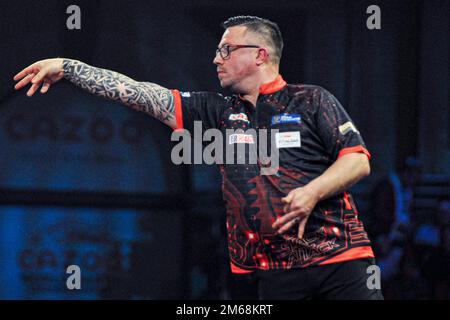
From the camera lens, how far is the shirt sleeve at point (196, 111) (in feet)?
9.55

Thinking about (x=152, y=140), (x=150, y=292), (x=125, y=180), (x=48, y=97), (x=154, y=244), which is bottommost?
(x=150, y=292)

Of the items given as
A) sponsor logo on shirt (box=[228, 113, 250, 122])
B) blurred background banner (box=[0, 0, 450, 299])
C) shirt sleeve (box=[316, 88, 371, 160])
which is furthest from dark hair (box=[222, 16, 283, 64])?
blurred background banner (box=[0, 0, 450, 299])

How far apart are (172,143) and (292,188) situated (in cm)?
236

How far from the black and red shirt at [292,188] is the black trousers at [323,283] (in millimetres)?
30

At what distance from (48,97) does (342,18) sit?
7.75 feet

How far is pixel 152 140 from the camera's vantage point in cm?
496

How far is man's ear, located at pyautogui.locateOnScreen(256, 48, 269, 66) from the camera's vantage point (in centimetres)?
300

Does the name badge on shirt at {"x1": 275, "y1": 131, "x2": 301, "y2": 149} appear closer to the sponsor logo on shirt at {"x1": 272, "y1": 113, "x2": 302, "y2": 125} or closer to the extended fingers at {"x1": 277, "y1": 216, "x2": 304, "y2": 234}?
the sponsor logo on shirt at {"x1": 272, "y1": 113, "x2": 302, "y2": 125}

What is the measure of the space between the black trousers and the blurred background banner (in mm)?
2096

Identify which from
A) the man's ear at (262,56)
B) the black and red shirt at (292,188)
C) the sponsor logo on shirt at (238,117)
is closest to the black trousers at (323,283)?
the black and red shirt at (292,188)

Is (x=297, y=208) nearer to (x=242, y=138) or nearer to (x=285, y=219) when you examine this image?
(x=285, y=219)

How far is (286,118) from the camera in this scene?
2.77 metres
